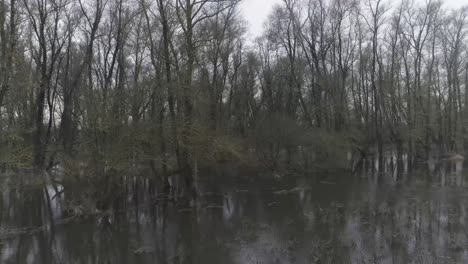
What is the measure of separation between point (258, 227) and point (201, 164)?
38.4 ft

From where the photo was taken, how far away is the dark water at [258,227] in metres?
10.2

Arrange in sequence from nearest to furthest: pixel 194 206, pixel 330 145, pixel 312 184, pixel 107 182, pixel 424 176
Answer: pixel 107 182
pixel 194 206
pixel 312 184
pixel 424 176
pixel 330 145

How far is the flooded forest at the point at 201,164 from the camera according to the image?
11.5m

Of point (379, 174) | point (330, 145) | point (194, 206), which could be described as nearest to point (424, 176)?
point (379, 174)

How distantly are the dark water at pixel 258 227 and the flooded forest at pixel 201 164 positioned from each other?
8 cm

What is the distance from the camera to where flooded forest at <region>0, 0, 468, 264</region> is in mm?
11453

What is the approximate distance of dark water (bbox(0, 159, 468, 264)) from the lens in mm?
10211

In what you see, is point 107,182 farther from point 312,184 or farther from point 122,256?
point 312,184

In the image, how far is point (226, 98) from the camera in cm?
4512

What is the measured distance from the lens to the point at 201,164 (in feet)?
80.6

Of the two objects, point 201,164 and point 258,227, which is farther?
point 201,164

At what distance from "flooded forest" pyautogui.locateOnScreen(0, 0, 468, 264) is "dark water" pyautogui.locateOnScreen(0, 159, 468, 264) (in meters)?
0.08

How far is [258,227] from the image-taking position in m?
13.3

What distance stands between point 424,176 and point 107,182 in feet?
66.0
